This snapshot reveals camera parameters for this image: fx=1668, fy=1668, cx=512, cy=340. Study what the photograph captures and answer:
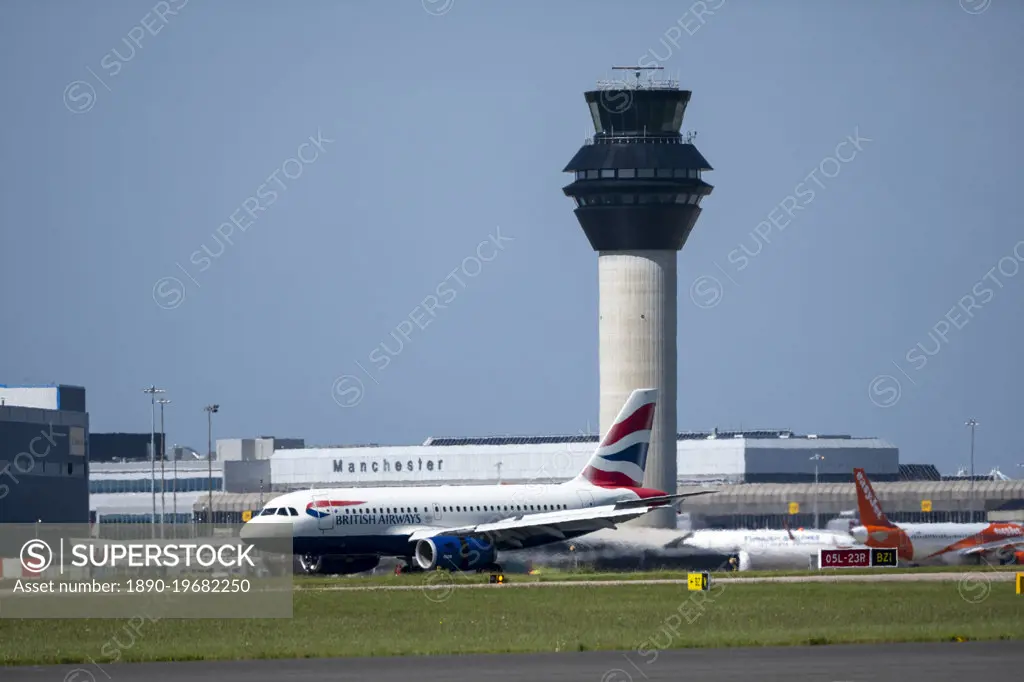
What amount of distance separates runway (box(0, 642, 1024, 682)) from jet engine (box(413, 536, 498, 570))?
1397 inches

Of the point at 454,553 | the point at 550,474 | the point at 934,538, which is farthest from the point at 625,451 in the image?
the point at 550,474

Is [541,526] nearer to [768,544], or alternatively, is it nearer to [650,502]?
[650,502]

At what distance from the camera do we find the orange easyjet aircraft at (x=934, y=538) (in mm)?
83188

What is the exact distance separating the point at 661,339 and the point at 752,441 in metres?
55.7

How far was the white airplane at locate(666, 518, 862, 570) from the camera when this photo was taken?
3191 inches

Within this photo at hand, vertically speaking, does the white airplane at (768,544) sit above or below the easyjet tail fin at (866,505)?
below

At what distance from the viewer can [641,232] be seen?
388 ft

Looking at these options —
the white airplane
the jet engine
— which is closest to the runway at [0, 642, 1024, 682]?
the jet engine

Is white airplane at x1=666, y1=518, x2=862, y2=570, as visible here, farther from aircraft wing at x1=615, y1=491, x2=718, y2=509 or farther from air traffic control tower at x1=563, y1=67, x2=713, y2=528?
air traffic control tower at x1=563, y1=67, x2=713, y2=528

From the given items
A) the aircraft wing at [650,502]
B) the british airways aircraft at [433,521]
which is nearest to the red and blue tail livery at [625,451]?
the british airways aircraft at [433,521]

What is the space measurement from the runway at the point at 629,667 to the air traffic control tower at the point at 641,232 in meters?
76.0

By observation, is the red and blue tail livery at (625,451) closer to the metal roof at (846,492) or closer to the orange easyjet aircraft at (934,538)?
the orange easyjet aircraft at (934,538)

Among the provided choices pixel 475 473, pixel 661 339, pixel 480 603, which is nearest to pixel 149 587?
pixel 480 603

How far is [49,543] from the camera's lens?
7331 cm
